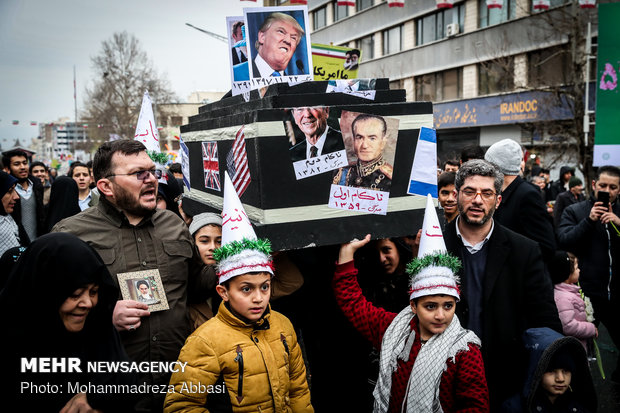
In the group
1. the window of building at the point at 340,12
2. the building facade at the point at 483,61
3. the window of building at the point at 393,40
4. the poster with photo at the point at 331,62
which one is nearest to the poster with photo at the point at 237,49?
A: the poster with photo at the point at 331,62

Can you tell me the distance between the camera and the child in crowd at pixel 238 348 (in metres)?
2.30

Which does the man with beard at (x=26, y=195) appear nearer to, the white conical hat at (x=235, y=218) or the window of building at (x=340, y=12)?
the white conical hat at (x=235, y=218)

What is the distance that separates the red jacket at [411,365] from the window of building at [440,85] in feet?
78.5

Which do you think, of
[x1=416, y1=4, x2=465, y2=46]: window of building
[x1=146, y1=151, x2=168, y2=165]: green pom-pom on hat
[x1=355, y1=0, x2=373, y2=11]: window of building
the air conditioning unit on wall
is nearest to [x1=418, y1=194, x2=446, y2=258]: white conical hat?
[x1=146, y1=151, x2=168, y2=165]: green pom-pom on hat

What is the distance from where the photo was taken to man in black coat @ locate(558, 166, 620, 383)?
16.4 feet

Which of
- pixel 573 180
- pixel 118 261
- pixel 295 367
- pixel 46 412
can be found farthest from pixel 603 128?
pixel 46 412

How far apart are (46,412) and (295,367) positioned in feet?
3.83

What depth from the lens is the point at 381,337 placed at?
9.20 ft

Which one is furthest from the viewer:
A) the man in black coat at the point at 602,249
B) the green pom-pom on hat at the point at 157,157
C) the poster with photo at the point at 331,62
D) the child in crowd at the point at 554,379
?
the man in black coat at the point at 602,249

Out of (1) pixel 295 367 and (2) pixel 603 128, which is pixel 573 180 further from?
(1) pixel 295 367

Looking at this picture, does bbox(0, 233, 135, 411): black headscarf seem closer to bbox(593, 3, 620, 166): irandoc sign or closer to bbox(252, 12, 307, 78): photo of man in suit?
bbox(252, 12, 307, 78): photo of man in suit

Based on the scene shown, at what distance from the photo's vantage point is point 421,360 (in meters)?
2.49

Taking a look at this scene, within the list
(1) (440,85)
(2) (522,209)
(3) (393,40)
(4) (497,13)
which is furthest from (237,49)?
(3) (393,40)

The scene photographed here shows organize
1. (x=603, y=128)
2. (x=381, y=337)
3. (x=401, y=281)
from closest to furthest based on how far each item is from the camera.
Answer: (x=381, y=337), (x=401, y=281), (x=603, y=128)
